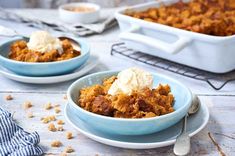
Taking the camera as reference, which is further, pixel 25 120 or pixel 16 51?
pixel 16 51

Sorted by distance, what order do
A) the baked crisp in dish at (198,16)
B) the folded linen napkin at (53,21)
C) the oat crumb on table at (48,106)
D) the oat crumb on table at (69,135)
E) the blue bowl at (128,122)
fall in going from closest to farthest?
the blue bowl at (128,122), the oat crumb on table at (69,135), the oat crumb on table at (48,106), the baked crisp in dish at (198,16), the folded linen napkin at (53,21)

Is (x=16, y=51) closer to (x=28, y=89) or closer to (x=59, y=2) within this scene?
(x=28, y=89)

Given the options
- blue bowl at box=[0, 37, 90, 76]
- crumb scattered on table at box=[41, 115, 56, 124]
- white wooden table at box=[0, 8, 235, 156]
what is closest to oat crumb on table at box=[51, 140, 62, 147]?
white wooden table at box=[0, 8, 235, 156]

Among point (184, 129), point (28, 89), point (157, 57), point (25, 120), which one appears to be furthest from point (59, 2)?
point (184, 129)

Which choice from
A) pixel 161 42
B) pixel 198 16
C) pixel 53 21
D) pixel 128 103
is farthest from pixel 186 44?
pixel 53 21

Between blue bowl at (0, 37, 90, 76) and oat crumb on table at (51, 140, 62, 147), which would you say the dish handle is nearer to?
blue bowl at (0, 37, 90, 76)

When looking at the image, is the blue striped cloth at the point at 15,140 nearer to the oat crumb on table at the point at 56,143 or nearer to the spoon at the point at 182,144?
the oat crumb on table at the point at 56,143

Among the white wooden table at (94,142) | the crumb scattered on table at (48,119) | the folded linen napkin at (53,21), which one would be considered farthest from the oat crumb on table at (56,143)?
the folded linen napkin at (53,21)
